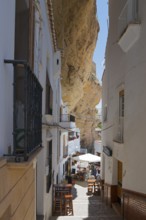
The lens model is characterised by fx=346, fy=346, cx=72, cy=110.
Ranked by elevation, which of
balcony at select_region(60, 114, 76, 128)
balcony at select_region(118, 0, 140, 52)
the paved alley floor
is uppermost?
balcony at select_region(118, 0, 140, 52)

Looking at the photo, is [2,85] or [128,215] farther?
[128,215]

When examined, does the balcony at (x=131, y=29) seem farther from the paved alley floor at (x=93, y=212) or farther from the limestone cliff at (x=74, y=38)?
the limestone cliff at (x=74, y=38)

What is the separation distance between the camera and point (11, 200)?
11.9 feet

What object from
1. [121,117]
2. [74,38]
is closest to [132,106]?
[121,117]

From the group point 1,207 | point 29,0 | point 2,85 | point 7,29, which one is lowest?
point 1,207

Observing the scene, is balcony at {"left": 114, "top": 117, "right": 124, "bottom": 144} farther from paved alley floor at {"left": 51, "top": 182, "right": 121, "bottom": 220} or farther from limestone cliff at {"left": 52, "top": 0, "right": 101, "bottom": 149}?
limestone cliff at {"left": 52, "top": 0, "right": 101, "bottom": 149}

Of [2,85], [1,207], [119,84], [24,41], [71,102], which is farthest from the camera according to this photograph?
[71,102]

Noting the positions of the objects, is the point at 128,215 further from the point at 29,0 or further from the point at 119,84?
the point at 29,0

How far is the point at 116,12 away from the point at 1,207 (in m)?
12.8

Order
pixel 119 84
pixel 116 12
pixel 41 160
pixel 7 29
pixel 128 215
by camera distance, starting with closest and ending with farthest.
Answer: pixel 7 29 < pixel 41 160 < pixel 128 215 < pixel 119 84 < pixel 116 12

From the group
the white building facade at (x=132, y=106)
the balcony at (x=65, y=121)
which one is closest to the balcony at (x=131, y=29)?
the white building facade at (x=132, y=106)

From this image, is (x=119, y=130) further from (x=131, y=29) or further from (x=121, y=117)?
(x=131, y=29)

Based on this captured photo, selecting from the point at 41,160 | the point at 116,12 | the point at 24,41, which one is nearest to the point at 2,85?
the point at 24,41

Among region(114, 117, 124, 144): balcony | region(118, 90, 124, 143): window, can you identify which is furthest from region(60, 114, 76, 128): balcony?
region(118, 90, 124, 143): window
